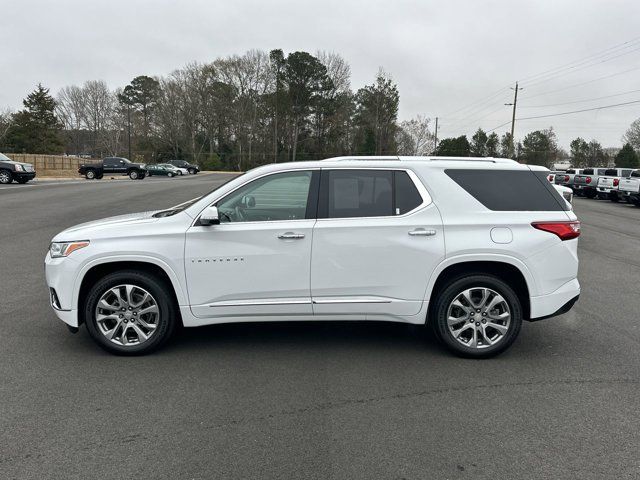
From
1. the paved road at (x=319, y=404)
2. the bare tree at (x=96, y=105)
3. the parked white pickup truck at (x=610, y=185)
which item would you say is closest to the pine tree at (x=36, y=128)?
the bare tree at (x=96, y=105)

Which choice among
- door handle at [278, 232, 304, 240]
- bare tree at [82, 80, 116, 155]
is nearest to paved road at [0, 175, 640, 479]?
door handle at [278, 232, 304, 240]

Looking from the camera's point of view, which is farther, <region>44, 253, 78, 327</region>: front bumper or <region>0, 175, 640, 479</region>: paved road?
<region>44, 253, 78, 327</region>: front bumper

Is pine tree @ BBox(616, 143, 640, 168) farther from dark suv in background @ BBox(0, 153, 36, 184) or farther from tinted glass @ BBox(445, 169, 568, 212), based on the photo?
tinted glass @ BBox(445, 169, 568, 212)

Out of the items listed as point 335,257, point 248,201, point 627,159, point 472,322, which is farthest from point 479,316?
point 627,159

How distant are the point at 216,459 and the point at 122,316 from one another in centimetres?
203

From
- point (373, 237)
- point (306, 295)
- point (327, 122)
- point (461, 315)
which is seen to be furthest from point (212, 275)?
point (327, 122)

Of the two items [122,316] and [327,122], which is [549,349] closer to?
[122,316]

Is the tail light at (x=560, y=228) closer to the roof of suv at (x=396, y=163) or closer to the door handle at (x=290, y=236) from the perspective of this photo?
the roof of suv at (x=396, y=163)

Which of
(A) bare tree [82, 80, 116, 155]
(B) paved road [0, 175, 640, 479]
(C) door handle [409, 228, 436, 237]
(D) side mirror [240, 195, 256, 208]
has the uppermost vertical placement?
(A) bare tree [82, 80, 116, 155]

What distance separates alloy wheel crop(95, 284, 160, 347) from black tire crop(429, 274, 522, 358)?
254 cm

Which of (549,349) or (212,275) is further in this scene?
(549,349)

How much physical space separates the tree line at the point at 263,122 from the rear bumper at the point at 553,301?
6511cm

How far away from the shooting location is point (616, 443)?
3.23 meters

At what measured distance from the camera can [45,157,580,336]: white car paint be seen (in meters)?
4.46
